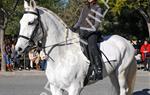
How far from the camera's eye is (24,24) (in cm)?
868

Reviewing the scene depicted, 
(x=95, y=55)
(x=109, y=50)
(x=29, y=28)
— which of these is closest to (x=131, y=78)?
(x=109, y=50)

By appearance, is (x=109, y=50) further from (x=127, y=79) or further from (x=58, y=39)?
(x=58, y=39)

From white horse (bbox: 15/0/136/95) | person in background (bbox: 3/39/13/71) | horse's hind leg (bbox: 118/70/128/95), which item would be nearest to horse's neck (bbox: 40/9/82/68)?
white horse (bbox: 15/0/136/95)

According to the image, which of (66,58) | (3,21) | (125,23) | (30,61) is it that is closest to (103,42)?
(66,58)

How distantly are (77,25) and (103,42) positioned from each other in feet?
2.59

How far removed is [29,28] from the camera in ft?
28.7

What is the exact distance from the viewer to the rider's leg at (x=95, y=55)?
30.7 ft

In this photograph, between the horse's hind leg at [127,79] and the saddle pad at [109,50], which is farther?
the horse's hind leg at [127,79]

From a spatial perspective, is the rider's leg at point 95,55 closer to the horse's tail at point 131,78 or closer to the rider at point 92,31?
the rider at point 92,31

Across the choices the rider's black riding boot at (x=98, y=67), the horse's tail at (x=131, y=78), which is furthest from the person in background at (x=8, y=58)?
the rider's black riding boot at (x=98, y=67)

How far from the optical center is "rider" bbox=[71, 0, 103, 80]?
9383 millimetres

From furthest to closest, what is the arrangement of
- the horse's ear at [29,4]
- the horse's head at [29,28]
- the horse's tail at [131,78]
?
the horse's tail at [131,78] < the horse's ear at [29,4] < the horse's head at [29,28]

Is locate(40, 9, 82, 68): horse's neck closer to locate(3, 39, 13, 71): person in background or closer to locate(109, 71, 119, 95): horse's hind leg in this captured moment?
locate(109, 71, 119, 95): horse's hind leg

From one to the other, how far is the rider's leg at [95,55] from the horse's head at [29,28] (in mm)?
1096
